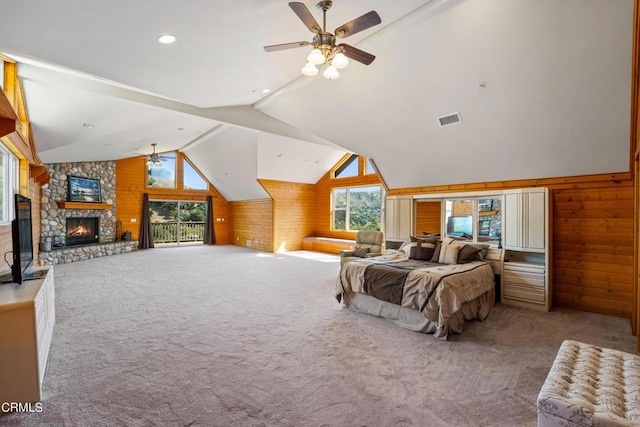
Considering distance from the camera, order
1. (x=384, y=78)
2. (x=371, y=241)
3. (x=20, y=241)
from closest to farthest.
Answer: (x=20, y=241), (x=384, y=78), (x=371, y=241)

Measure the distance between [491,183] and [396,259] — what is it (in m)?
2.12

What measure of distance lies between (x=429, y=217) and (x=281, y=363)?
4.32 meters

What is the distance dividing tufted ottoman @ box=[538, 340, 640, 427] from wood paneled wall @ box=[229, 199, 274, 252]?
8.85 metres

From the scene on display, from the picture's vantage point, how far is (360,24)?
2439 millimetres

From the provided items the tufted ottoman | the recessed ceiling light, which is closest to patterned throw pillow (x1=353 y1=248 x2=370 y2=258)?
the tufted ottoman

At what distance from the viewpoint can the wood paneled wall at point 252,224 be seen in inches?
411

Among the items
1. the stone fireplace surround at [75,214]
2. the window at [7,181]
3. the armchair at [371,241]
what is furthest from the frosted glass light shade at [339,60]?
the stone fireplace surround at [75,214]

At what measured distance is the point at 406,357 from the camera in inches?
113

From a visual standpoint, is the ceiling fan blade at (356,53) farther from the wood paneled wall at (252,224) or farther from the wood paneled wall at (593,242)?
the wood paneled wall at (252,224)

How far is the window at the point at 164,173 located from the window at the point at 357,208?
5953 millimetres

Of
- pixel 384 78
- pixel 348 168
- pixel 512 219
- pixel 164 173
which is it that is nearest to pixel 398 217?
pixel 512 219

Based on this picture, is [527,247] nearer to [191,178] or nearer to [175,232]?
[191,178]

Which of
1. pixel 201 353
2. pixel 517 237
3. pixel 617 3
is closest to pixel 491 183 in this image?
pixel 517 237

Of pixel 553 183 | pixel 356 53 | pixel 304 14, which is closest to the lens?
pixel 304 14
